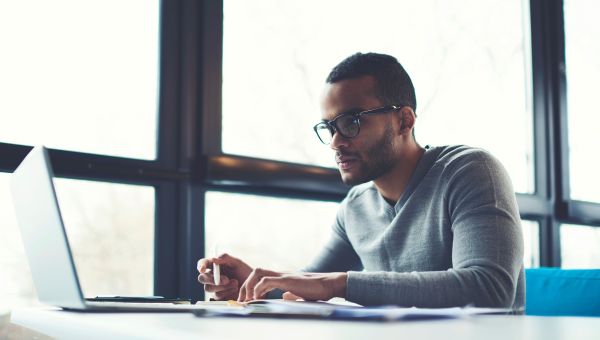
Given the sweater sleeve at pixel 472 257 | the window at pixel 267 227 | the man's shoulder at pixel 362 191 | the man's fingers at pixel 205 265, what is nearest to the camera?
the sweater sleeve at pixel 472 257

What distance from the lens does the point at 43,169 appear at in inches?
36.1

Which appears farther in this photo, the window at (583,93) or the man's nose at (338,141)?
the window at (583,93)

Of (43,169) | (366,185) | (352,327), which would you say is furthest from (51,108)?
(352,327)

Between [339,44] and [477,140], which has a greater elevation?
[339,44]

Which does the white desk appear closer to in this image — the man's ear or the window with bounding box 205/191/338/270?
the man's ear

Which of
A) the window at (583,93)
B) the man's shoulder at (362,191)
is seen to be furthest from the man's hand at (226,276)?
the window at (583,93)

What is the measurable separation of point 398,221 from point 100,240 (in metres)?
0.91

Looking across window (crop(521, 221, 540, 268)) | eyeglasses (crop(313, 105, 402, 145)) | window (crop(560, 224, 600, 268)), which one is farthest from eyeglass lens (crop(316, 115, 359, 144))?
window (crop(560, 224, 600, 268))

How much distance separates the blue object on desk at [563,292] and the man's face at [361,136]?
0.51 meters

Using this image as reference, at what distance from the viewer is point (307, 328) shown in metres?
0.71

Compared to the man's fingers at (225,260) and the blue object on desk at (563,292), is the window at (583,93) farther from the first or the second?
the man's fingers at (225,260)

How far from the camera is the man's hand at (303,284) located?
1.18 m

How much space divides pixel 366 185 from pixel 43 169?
1310mm

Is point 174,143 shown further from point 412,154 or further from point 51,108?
point 412,154
